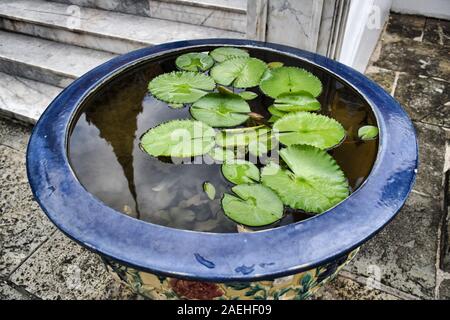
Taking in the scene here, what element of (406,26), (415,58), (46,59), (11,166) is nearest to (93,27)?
(46,59)

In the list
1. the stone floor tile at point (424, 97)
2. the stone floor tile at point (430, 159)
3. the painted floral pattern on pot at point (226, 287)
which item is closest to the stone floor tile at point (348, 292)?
the painted floral pattern on pot at point (226, 287)

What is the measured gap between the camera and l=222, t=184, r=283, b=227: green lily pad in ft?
2.72

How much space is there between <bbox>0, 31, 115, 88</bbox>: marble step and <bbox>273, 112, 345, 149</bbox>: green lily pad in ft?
5.29

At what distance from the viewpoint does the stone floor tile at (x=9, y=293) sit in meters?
1.43

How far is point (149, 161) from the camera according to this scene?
989mm

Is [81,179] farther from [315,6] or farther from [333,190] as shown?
[315,6]

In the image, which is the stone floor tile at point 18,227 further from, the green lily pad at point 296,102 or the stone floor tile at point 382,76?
the stone floor tile at point 382,76

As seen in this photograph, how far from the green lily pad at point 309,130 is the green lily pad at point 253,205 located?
0.66 ft

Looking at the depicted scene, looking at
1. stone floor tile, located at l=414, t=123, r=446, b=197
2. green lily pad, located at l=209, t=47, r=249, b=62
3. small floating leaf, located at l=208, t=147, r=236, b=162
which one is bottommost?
stone floor tile, located at l=414, t=123, r=446, b=197

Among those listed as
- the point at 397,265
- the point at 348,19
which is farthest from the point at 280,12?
the point at 397,265

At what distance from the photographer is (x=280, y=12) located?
152 centimetres

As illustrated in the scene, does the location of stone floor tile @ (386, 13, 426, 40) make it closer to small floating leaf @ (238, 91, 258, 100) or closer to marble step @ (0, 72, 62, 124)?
small floating leaf @ (238, 91, 258, 100)

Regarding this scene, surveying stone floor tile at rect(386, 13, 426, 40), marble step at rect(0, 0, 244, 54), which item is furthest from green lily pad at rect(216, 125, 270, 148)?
stone floor tile at rect(386, 13, 426, 40)
